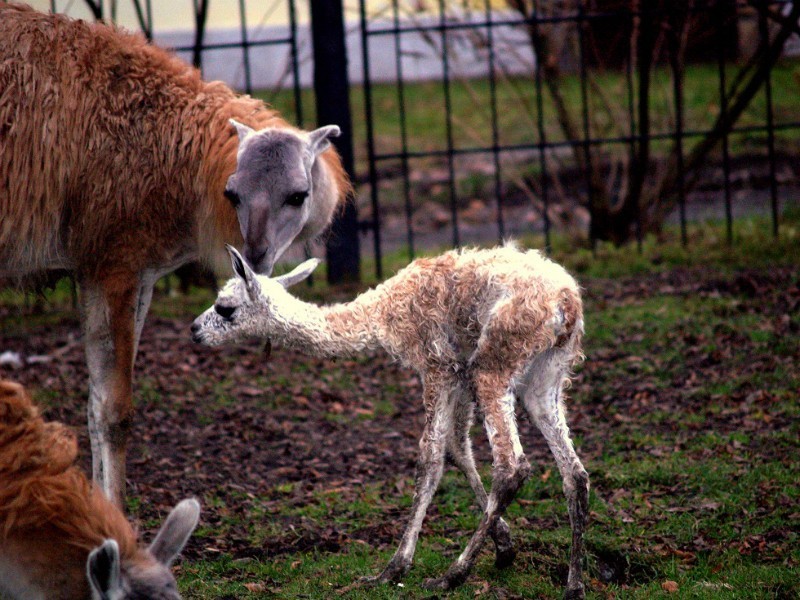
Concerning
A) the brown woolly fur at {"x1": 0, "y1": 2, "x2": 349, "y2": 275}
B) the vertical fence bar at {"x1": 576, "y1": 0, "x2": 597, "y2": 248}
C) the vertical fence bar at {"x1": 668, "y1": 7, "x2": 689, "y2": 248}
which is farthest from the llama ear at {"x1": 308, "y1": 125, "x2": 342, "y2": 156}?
the vertical fence bar at {"x1": 668, "y1": 7, "x2": 689, "y2": 248}

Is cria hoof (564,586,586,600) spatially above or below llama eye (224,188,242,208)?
below

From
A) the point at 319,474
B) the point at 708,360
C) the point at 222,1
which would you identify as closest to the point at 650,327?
the point at 708,360

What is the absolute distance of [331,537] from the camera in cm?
545

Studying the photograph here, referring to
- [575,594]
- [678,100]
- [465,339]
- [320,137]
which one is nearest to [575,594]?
[575,594]

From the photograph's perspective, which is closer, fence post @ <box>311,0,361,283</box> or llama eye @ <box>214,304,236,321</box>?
llama eye @ <box>214,304,236,321</box>

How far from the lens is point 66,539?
3268 millimetres

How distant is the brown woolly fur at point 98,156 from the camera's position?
5.46 meters

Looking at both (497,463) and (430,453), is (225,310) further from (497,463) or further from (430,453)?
(497,463)

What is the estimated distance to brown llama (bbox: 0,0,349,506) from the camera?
545 cm

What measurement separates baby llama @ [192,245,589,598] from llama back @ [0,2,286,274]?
858 mm

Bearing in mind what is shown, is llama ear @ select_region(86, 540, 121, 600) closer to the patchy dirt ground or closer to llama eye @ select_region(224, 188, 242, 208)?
the patchy dirt ground

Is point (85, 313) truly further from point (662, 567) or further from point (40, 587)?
point (662, 567)

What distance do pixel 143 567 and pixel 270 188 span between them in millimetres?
2586

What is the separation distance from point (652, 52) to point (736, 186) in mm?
3142
